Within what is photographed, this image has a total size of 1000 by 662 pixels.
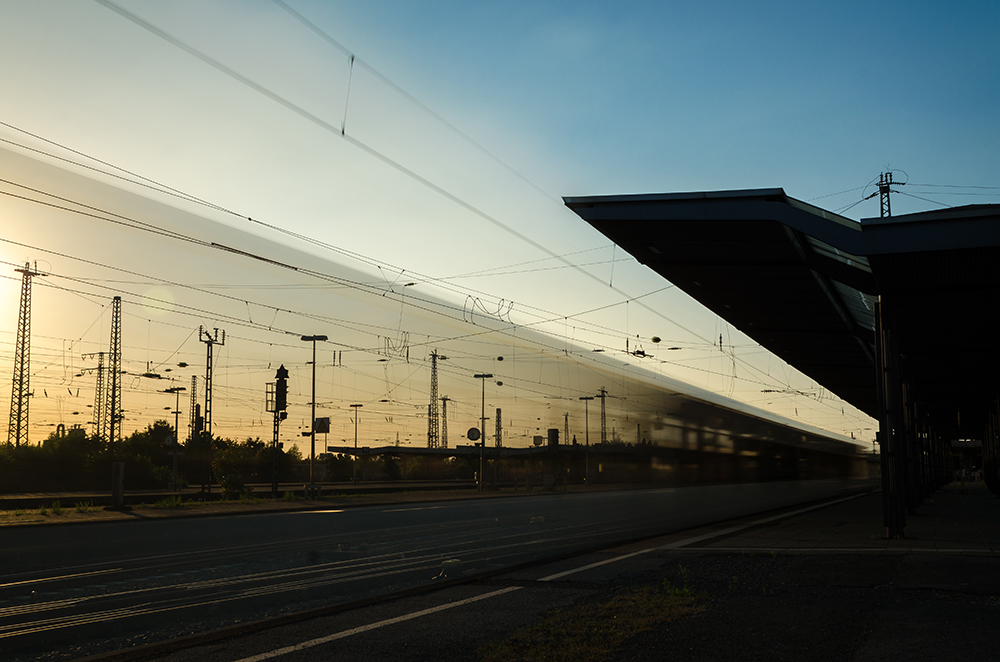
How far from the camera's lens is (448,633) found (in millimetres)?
8180

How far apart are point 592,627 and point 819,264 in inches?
546

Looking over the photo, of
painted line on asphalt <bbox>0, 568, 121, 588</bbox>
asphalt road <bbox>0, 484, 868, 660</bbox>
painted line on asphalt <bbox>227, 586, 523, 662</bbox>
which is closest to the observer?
painted line on asphalt <bbox>227, 586, 523, 662</bbox>

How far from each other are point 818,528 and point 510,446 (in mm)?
85344

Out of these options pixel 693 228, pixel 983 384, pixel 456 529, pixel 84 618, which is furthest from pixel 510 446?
pixel 84 618

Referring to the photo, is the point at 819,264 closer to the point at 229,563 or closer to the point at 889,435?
the point at 889,435

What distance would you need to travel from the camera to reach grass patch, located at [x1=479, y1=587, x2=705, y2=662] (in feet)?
23.5

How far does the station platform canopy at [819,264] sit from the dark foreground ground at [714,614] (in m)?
6.01

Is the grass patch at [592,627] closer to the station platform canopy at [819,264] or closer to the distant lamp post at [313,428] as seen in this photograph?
the station platform canopy at [819,264]

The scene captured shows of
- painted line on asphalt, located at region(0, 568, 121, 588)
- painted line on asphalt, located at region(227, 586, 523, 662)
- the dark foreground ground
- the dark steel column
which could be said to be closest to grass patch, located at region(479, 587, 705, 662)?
the dark foreground ground

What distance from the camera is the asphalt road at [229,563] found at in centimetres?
946

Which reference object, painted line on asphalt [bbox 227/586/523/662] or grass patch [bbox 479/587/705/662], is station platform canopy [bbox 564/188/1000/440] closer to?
grass patch [bbox 479/587/705/662]

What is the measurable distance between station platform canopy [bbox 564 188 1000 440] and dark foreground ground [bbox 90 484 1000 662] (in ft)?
19.7

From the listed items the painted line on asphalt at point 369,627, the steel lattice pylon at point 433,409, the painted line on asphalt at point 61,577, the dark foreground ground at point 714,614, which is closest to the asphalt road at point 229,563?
the painted line on asphalt at point 61,577

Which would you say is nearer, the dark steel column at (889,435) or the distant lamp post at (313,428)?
the dark steel column at (889,435)
